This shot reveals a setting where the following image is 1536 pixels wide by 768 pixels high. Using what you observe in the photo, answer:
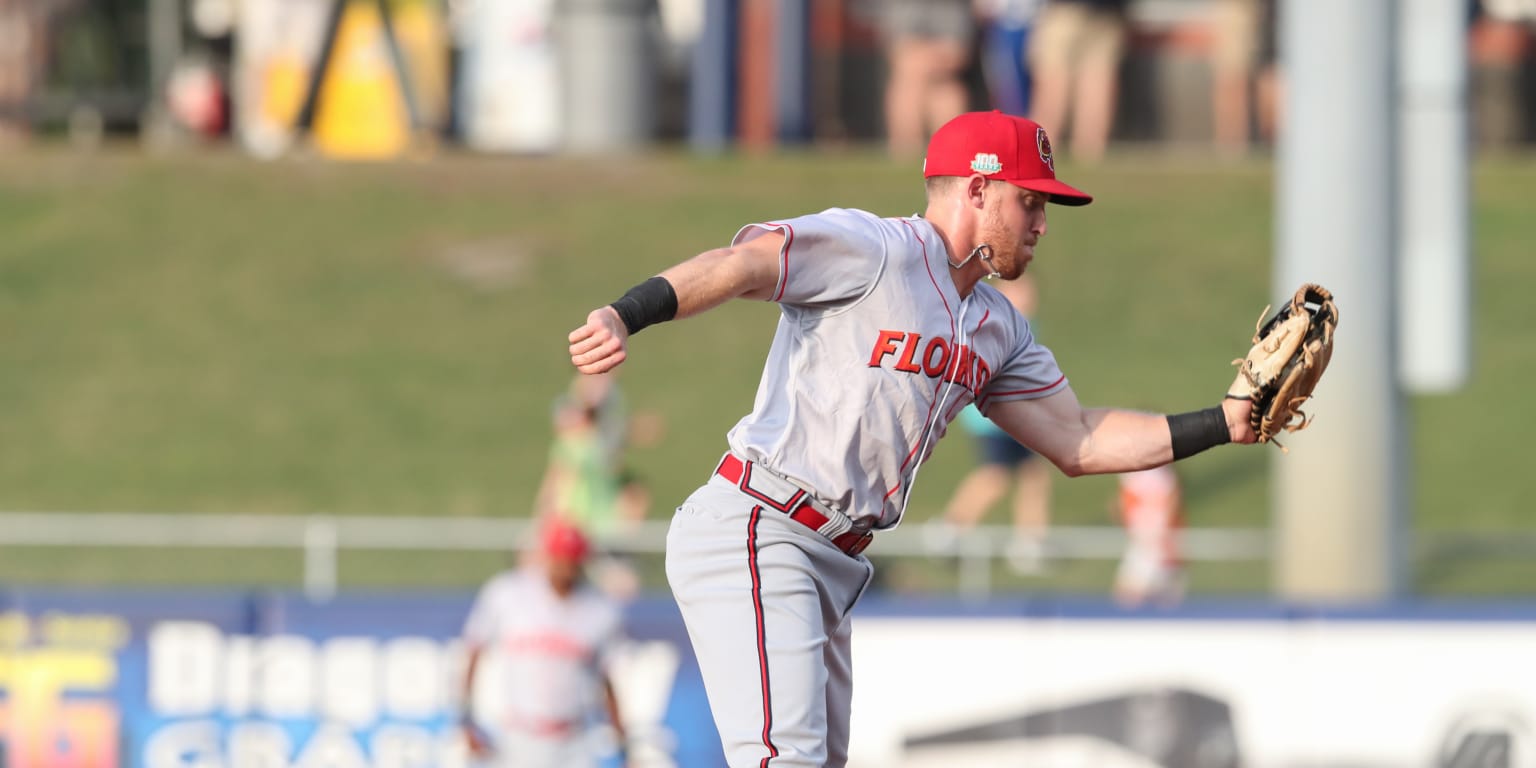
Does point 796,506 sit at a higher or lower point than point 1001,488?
higher

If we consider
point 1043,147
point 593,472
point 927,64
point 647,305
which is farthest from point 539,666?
point 927,64

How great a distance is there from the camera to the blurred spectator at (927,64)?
21266mm

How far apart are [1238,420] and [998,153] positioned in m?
1.02

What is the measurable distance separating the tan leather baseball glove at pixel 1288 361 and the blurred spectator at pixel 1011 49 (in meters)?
15.2

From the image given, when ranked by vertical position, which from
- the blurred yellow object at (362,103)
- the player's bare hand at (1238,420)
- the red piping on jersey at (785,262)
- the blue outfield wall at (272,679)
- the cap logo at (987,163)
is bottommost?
the blue outfield wall at (272,679)

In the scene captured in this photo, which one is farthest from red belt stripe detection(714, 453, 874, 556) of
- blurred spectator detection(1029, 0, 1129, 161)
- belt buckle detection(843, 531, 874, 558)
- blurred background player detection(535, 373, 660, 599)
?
blurred spectator detection(1029, 0, 1129, 161)

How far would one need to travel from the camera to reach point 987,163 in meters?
5.11

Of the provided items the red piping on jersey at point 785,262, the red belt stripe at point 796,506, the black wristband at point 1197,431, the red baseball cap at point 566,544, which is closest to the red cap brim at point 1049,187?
the red piping on jersey at point 785,262

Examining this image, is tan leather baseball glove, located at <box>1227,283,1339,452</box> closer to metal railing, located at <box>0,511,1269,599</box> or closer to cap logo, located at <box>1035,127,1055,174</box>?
cap logo, located at <box>1035,127,1055,174</box>

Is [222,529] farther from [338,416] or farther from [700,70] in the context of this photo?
[700,70]

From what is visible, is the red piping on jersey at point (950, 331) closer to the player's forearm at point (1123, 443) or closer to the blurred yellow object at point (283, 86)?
the player's forearm at point (1123, 443)

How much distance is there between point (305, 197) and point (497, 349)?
3.61m

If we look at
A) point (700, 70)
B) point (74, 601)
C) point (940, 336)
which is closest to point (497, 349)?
point (700, 70)

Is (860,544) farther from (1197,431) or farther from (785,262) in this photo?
(1197,431)
